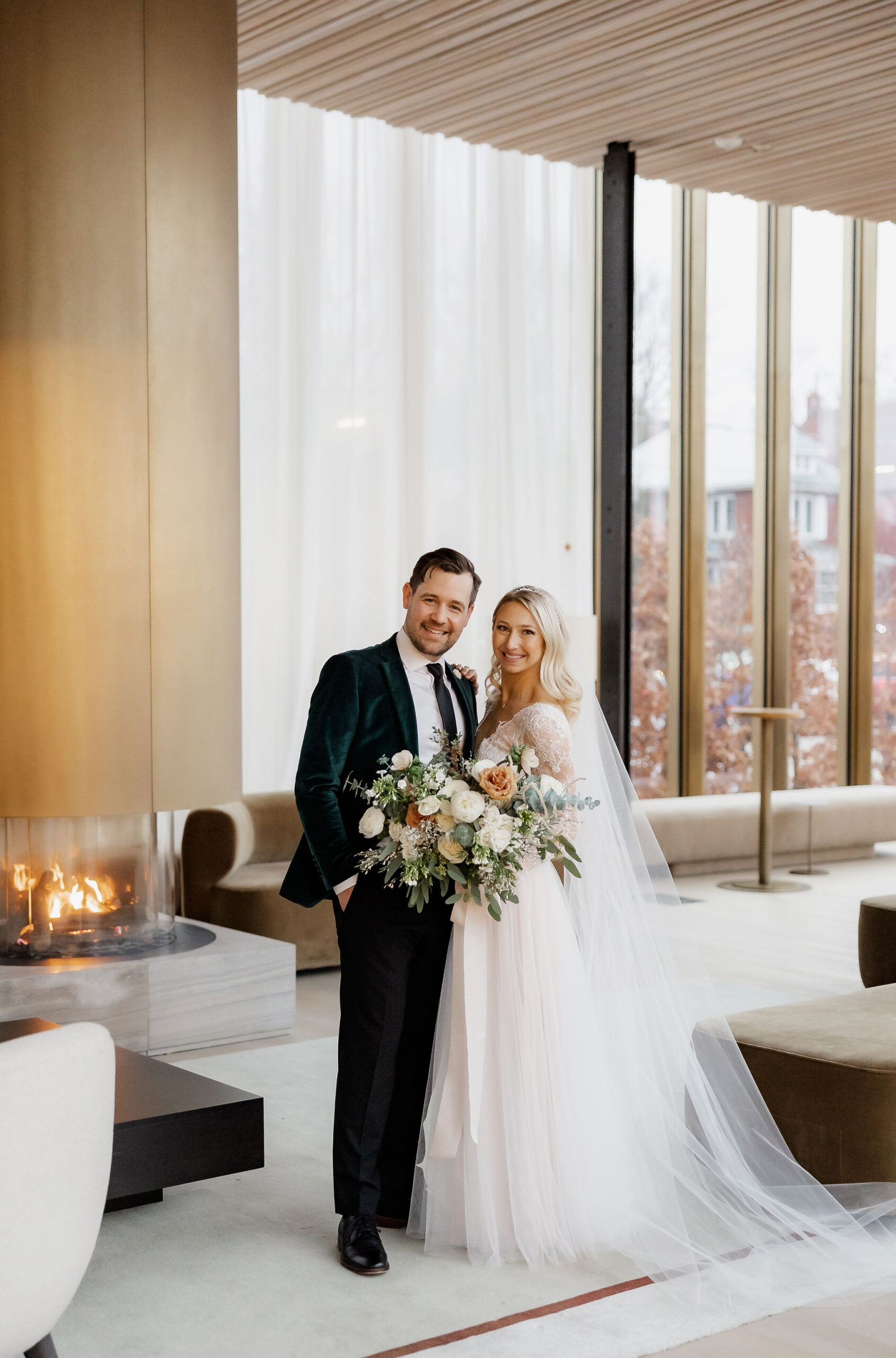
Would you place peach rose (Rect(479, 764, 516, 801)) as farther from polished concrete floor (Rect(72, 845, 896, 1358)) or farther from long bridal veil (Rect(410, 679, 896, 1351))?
polished concrete floor (Rect(72, 845, 896, 1358))

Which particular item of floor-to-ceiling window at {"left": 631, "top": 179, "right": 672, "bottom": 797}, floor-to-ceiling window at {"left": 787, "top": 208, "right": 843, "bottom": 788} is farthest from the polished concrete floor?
floor-to-ceiling window at {"left": 787, "top": 208, "right": 843, "bottom": 788}

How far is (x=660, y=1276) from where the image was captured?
3.04m

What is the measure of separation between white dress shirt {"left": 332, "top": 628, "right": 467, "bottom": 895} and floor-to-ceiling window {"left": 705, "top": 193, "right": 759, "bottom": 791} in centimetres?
724

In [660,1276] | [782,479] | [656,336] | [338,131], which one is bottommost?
[660,1276]

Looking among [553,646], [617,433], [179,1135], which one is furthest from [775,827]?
[179,1135]

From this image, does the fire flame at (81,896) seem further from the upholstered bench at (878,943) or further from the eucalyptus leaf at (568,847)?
the upholstered bench at (878,943)

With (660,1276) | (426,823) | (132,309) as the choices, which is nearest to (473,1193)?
(660,1276)

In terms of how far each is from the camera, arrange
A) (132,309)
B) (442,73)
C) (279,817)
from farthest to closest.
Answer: (279,817)
(442,73)
(132,309)

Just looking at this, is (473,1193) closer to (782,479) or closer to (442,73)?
(442,73)

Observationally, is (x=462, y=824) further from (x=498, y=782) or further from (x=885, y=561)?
(x=885, y=561)

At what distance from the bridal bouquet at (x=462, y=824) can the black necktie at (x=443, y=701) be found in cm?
22

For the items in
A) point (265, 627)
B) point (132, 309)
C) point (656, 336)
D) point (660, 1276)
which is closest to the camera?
point (660, 1276)

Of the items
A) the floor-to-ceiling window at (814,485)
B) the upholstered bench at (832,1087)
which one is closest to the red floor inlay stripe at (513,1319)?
the upholstered bench at (832,1087)

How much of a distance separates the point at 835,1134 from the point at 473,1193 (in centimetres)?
90
